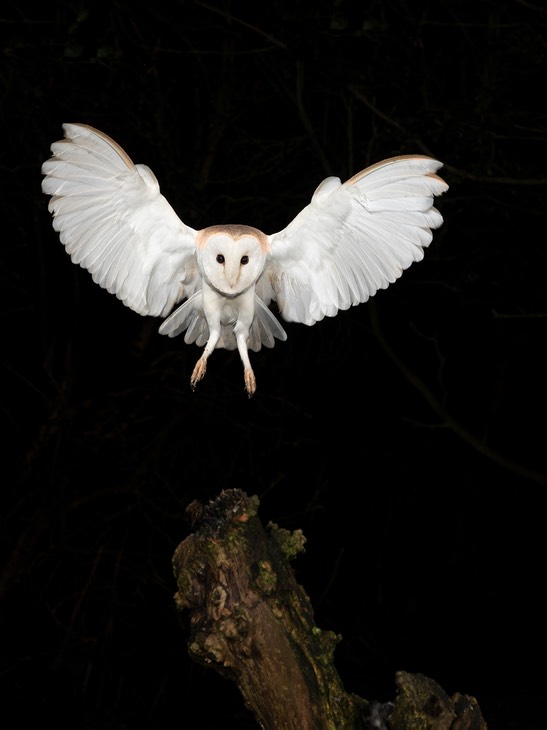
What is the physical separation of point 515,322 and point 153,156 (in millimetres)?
2121

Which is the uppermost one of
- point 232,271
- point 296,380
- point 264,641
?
point 232,271

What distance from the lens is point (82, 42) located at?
423 centimetres

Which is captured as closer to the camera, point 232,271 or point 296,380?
point 232,271

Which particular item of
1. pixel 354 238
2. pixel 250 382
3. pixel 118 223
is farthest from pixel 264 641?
pixel 118 223

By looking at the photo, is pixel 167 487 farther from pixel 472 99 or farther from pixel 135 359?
pixel 472 99

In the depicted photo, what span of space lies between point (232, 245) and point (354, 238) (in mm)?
374

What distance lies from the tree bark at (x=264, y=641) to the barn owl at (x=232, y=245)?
0.46 metres

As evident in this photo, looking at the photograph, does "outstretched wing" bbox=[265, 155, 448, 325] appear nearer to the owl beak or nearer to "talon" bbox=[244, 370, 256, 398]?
the owl beak

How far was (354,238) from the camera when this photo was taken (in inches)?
109

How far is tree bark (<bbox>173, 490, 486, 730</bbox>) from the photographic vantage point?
2.34m

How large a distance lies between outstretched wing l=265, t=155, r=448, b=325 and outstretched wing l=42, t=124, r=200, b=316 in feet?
0.94

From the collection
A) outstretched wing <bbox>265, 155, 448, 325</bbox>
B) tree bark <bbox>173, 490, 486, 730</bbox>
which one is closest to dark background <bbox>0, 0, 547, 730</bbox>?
outstretched wing <bbox>265, 155, 448, 325</bbox>

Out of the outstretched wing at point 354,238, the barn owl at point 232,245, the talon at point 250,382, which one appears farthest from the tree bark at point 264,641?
the outstretched wing at point 354,238

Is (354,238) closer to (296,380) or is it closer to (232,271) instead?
(232,271)
